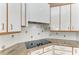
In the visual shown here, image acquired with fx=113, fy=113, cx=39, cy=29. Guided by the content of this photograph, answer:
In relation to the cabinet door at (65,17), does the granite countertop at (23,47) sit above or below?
below

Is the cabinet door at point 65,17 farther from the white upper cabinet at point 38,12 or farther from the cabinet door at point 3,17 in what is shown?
the cabinet door at point 3,17

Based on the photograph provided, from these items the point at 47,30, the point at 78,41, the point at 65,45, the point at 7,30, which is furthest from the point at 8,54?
the point at 78,41

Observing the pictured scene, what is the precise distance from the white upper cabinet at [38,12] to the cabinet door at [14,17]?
12 centimetres

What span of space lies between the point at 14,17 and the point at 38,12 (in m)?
0.32

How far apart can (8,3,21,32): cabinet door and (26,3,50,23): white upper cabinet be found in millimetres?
120

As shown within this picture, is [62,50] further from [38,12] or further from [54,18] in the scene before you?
[38,12]

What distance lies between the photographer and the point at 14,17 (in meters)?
1.20

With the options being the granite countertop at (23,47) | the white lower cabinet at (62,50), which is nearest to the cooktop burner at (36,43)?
the granite countertop at (23,47)

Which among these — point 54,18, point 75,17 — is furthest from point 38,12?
point 75,17

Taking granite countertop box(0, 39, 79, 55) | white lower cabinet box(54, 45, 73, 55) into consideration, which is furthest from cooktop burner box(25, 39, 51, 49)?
white lower cabinet box(54, 45, 73, 55)

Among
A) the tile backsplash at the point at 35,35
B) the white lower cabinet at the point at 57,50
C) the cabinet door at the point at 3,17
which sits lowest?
the white lower cabinet at the point at 57,50

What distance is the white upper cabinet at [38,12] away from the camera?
1326 mm

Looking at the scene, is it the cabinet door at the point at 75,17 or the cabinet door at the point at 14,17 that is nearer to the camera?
the cabinet door at the point at 14,17

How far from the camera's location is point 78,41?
1338 millimetres
